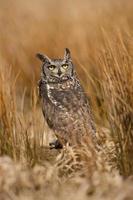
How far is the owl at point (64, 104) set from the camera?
20.3 ft

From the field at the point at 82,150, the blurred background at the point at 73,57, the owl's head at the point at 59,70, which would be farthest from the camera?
the owl's head at the point at 59,70

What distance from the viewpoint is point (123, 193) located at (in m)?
5.07

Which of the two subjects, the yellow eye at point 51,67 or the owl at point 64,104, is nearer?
the owl at point 64,104

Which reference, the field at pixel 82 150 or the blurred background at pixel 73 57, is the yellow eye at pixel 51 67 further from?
the field at pixel 82 150

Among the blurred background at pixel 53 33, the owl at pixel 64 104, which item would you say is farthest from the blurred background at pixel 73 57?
the owl at pixel 64 104

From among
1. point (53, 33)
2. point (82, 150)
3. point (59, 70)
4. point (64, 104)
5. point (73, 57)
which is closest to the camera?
point (82, 150)

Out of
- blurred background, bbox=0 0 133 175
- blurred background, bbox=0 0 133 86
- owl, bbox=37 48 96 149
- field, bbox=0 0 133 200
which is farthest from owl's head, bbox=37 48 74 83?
blurred background, bbox=0 0 133 86

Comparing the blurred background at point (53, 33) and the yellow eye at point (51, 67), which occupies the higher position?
the blurred background at point (53, 33)

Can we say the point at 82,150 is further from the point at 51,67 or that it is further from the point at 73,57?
the point at 73,57

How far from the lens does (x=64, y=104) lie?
6.43m

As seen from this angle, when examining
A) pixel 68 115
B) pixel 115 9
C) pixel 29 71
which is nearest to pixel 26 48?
pixel 29 71

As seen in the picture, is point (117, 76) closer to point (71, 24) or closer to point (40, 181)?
point (40, 181)

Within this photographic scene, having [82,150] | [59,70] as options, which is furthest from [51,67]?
[82,150]

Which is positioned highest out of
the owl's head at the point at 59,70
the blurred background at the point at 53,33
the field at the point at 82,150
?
the blurred background at the point at 53,33
